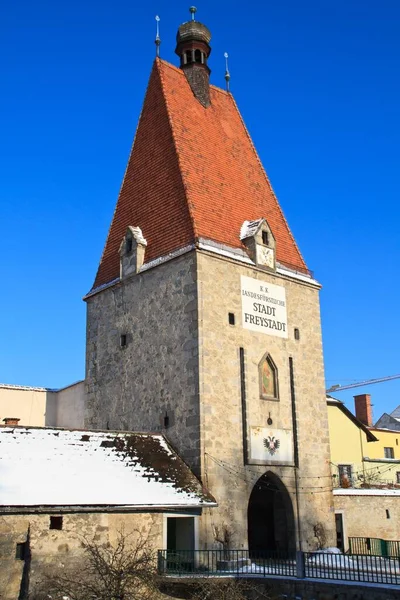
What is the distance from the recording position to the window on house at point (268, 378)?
23.0m

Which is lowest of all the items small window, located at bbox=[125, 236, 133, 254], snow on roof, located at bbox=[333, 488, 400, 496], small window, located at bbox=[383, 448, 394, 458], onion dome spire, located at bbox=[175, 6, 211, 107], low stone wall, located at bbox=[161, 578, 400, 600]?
low stone wall, located at bbox=[161, 578, 400, 600]

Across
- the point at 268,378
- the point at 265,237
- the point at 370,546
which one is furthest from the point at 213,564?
the point at 265,237

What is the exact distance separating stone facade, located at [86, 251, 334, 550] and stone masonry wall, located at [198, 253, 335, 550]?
0.03 m

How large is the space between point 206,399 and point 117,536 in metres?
5.06

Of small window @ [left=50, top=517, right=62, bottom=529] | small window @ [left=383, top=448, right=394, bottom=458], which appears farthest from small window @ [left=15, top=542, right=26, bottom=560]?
small window @ [left=383, top=448, right=394, bottom=458]

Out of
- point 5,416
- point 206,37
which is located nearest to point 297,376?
point 5,416

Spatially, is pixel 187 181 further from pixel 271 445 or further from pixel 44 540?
pixel 44 540

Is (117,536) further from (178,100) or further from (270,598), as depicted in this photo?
(178,100)

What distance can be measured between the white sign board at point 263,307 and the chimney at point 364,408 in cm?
1808

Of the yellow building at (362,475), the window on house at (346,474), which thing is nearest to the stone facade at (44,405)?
the yellow building at (362,475)

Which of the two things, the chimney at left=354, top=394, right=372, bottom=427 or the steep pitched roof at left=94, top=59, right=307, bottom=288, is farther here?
the chimney at left=354, top=394, right=372, bottom=427

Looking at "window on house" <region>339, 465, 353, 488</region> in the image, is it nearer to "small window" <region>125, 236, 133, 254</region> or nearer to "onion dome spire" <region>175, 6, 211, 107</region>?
"small window" <region>125, 236, 133, 254</region>

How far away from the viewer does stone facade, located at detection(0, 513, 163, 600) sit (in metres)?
15.9

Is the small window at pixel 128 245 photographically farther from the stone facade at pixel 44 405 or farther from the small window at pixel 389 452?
the small window at pixel 389 452
